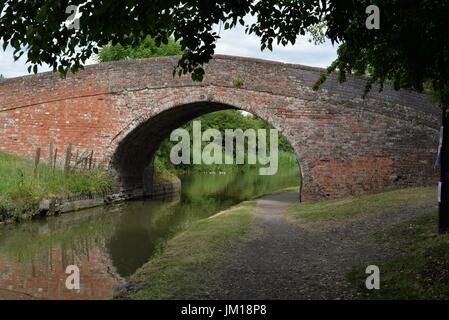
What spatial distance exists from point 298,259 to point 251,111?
10.0 meters

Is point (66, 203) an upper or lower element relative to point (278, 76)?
lower

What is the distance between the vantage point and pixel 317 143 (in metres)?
16.5

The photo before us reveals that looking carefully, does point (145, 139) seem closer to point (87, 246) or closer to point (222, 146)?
point (87, 246)

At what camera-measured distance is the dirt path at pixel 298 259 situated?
5.90m

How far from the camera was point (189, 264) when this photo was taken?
7277 mm

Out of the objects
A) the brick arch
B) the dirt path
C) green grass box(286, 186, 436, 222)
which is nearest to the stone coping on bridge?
the brick arch

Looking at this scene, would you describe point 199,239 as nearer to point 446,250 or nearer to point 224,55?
point 446,250

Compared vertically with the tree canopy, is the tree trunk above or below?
below

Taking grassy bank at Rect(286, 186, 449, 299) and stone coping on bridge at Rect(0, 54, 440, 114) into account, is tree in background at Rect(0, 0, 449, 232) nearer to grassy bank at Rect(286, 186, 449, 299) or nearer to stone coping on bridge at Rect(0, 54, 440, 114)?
grassy bank at Rect(286, 186, 449, 299)

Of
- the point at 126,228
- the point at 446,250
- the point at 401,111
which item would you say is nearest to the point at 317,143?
the point at 401,111


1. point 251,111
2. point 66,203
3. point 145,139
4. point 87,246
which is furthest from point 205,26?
point 145,139

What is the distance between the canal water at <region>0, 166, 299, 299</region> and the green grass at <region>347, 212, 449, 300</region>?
3.27 m

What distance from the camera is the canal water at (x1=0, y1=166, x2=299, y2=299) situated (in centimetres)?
720

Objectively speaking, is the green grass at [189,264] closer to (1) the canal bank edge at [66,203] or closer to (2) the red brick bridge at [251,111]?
(1) the canal bank edge at [66,203]
